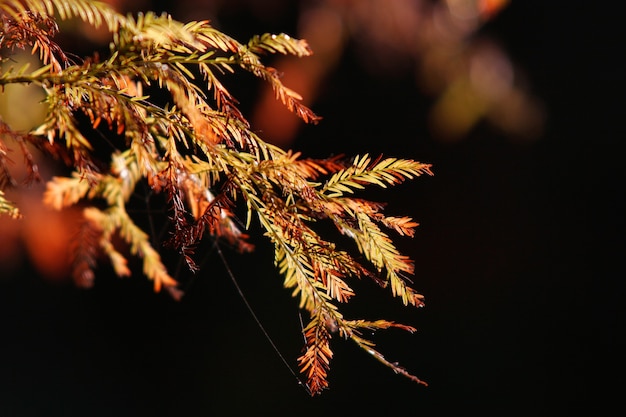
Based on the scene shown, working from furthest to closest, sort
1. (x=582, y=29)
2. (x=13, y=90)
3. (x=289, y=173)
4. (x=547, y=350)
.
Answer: (x=547, y=350) → (x=582, y=29) → (x=13, y=90) → (x=289, y=173)

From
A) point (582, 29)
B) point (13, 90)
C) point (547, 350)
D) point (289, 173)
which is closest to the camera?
point (289, 173)

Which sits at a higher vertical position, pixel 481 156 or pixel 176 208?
pixel 176 208

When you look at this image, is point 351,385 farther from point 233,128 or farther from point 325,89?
point 233,128

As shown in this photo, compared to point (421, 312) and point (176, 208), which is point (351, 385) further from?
point (176, 208)

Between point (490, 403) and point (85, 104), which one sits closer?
point (85, 104)

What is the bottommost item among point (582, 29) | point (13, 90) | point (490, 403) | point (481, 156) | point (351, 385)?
point (351, 385)

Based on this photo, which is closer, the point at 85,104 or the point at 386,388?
the point at 85,104

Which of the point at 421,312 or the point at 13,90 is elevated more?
the point at 13,90

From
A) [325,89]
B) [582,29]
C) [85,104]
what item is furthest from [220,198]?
[582,29]

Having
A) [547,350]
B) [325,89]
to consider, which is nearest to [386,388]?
[547,350]
